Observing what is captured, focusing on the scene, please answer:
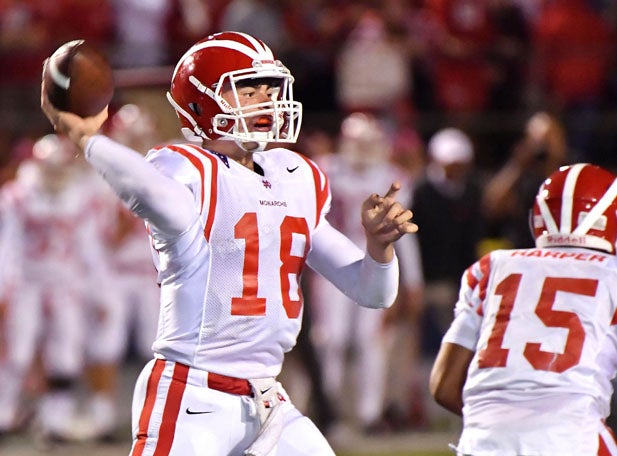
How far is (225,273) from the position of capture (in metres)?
3.49

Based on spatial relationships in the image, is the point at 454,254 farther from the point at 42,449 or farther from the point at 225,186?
the point at 225,186

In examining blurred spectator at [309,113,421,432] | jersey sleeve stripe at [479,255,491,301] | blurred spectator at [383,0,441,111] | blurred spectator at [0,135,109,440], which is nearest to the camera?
jersey sleeve stripe at [479,255,491,301]

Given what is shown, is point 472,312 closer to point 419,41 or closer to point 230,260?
point 230,260

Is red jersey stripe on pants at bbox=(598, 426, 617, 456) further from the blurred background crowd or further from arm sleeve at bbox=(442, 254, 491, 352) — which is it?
the blurred background crowd

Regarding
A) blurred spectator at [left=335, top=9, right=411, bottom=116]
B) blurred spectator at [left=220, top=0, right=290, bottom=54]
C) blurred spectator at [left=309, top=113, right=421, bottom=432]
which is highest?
blurred spectator at [left=220, top=0, right=290, bottom=54]

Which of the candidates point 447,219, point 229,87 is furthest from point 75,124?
point 447,219

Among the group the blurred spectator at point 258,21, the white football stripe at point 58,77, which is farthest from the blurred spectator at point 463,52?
the white football stripe at point 58,77

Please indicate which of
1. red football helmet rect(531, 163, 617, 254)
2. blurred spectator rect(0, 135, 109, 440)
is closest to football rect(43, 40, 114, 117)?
red football helmet rect(531, 163, 617, 254)

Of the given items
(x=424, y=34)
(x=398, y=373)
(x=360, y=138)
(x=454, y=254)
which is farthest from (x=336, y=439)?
(x=424, y=34)

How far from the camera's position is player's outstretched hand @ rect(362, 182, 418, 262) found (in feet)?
11.4

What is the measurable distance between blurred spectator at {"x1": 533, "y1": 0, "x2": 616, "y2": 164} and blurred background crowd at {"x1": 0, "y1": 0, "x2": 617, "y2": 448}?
0.05ft

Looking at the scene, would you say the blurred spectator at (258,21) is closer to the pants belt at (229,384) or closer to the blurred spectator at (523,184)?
the blurred spectator at (523,184)

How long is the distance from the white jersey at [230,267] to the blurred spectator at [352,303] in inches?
185

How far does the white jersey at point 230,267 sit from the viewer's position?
3449 millimetres
